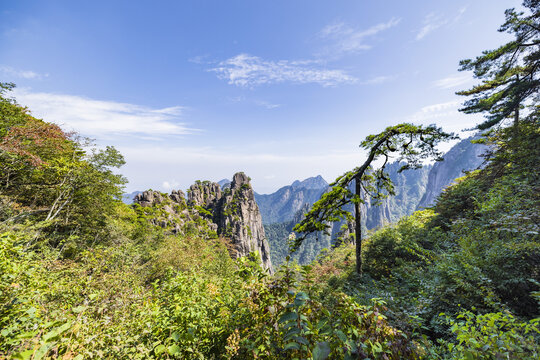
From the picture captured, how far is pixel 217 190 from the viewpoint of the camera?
67.8 metres

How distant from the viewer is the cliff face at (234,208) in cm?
5784

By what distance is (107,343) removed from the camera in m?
2.29

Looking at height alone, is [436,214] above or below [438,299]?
above

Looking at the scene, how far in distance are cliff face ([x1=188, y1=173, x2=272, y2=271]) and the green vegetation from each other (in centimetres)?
4208

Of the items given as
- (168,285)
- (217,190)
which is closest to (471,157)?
A: (217,190)

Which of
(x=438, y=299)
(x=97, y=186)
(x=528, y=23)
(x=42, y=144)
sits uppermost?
(x=528, y=23)

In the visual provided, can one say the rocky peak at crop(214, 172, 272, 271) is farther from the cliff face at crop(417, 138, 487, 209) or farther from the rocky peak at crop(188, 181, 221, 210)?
the cliff face at crop(417, 138, 487, 209)

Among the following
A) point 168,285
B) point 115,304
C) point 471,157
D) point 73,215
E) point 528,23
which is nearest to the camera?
point 115,304

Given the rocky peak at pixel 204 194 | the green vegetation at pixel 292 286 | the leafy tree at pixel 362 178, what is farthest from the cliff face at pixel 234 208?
the leafy tree at pixel 362 178

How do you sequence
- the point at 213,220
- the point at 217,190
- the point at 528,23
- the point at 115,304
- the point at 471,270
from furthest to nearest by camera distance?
the point at 217,190 < the point at 213,220 < the point at 528,23 < the point at 471,270 < the point at 115,304

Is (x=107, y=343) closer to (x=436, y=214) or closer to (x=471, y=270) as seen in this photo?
(x=471, y=270)

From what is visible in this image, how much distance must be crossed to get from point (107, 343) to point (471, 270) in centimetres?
683

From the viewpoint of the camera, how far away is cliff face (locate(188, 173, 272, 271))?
5784cm

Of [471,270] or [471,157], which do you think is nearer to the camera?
[471,270]
